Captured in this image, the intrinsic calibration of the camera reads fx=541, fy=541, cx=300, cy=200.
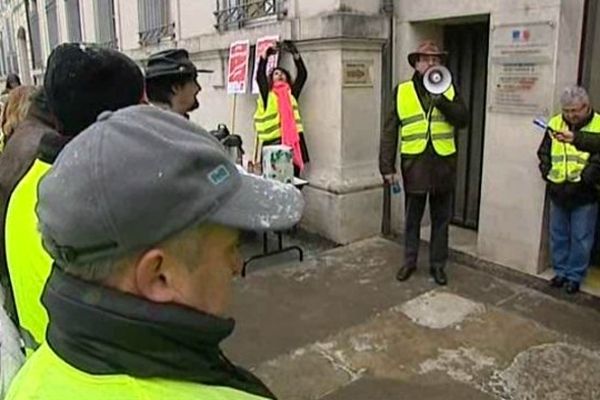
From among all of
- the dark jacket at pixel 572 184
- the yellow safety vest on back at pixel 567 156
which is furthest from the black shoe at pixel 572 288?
the yellow safety vest on back at pixel 567 156

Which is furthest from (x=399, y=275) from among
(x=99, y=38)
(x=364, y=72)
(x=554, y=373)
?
(x=99, y=38)

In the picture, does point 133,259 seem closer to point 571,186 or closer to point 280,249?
point 571,186

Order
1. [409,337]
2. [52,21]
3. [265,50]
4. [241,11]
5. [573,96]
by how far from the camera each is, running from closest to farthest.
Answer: [409,337]
[573,96]
[265,50]
[241,11]
[52,21]

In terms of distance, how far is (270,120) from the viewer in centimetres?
517

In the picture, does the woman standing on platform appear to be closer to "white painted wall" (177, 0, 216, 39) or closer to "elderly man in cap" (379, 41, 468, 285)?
"elderly man in cap" (379, 41, 468, 285)

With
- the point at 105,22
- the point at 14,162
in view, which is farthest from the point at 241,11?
the point at 105,22

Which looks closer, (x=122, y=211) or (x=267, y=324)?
(x=122, y=211)

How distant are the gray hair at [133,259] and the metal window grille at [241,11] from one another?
193 inches

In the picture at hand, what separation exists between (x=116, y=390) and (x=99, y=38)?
1119 centimetres

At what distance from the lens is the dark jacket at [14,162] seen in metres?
1.85

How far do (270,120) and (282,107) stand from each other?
185 mm

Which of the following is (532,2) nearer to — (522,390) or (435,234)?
(435,234)

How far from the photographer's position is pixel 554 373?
2949 millimetres

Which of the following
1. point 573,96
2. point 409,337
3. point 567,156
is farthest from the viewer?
point 567,156
